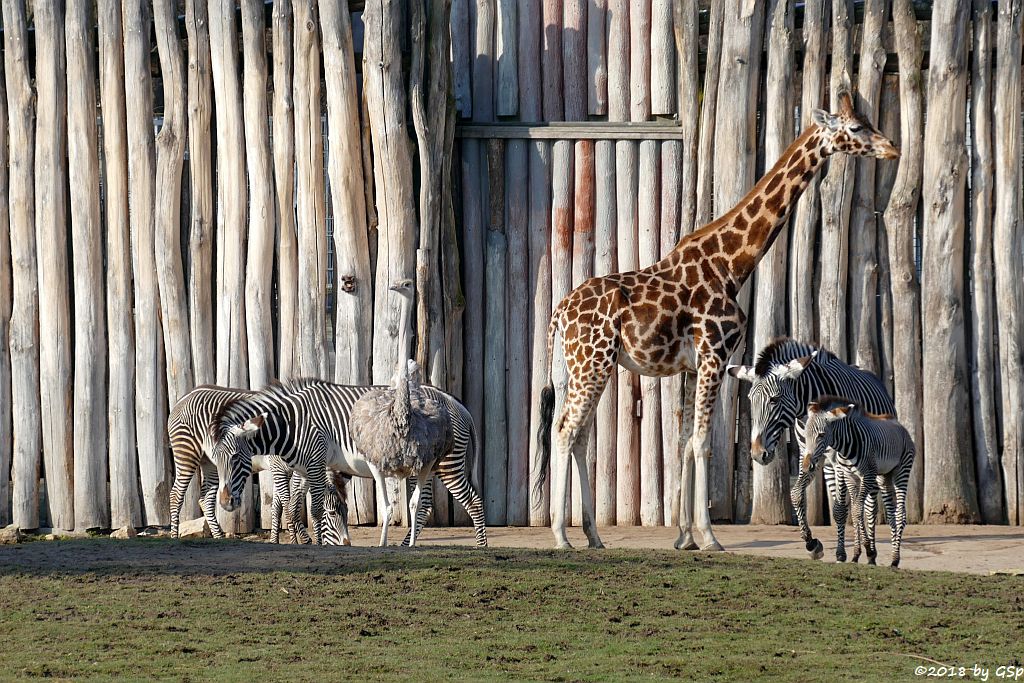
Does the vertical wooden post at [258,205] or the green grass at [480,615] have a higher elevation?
the vertical wooden post at [258,205]

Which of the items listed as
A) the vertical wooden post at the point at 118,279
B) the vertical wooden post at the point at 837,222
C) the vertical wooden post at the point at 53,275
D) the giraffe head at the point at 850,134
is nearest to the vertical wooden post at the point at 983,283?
the vertical wooden post at the point at 837,222

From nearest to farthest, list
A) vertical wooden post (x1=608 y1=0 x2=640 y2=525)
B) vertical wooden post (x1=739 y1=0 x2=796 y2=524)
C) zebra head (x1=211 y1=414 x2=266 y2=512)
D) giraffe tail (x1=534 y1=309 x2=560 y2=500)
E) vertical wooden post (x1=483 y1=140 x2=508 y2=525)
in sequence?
zebra head (x1=211 y1=414 x2=266 y2=512), giraffe tail (x1=534 y1=309 x2=560 y2=500), vertical wooden post (x1=739 y1=0 x2=796 y2=524), vertical wooden post (x1=608 y1=0 x2=640 y2=525), vertical wooden post (x1=483 y1=140 x2=508 y2=525)

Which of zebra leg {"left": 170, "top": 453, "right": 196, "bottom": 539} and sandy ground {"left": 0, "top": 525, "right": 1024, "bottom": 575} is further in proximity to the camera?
zebra leg {"left": 170, "top": 453, "right": 196, "bottom": 539}

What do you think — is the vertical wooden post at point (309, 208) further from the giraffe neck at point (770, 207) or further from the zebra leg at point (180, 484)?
the giraffe neck at point (770, 207)

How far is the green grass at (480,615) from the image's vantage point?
7.23 metres

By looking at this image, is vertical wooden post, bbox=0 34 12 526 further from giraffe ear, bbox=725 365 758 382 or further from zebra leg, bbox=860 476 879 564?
zebra leg, bbox=860 476 879 564

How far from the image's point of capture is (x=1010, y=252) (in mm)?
12609

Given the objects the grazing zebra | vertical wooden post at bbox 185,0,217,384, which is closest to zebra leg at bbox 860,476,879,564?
the grazing zebra

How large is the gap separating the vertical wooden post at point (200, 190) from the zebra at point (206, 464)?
0.76m

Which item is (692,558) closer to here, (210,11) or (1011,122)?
(1011,122)

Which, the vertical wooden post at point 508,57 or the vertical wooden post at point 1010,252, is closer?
the vertical wooden post at point 1010,252

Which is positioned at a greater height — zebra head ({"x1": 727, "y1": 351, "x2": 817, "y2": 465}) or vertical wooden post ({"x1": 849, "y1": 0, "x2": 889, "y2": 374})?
vertical wooden post ({"x1": 849, "y1": 0, "x2": 889, "y2": 374})

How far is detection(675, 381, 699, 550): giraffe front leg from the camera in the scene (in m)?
11.1

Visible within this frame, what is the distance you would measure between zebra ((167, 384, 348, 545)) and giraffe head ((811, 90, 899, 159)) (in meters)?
4.62
